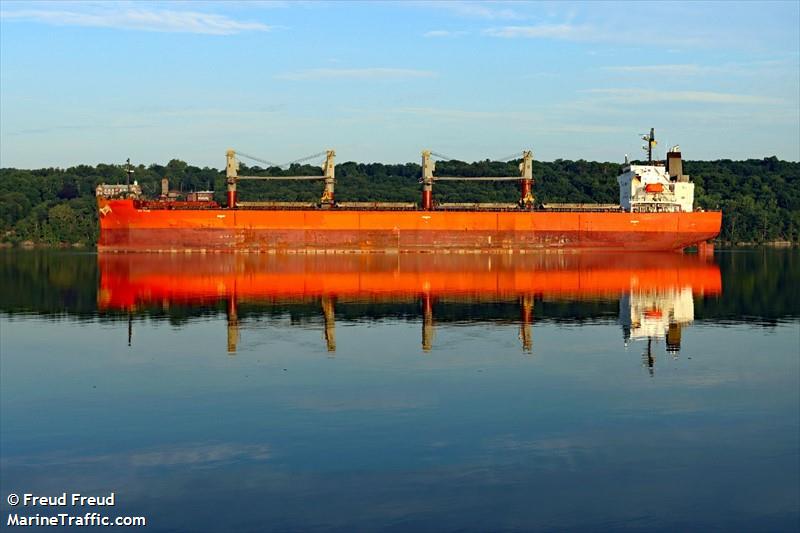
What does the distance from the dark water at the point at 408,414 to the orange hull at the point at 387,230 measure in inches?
1729

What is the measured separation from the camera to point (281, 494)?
12688 mm

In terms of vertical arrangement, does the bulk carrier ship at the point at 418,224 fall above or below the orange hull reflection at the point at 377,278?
above

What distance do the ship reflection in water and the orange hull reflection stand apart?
6cm

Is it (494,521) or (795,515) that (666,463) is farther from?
(494,521)

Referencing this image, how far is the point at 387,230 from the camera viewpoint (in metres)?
82.9

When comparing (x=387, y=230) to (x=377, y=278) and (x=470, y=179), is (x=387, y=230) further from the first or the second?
(x=377, y=278)

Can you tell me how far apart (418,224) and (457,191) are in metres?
91.8

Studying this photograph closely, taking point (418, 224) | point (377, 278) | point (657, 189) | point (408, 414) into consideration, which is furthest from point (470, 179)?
point (408, 414)

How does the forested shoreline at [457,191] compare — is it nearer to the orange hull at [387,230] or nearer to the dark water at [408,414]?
the orange hull at [387,230]

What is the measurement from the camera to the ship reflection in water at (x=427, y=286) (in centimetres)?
3228

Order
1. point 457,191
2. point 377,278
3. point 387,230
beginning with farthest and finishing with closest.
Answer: point 457,191, point 387,230, point 377,278

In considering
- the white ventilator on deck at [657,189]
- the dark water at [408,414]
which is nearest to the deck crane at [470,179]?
the white ventilator on deck at [657,189]

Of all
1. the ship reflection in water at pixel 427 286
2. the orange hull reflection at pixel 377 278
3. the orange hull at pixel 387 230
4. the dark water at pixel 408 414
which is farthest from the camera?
the orange hull at pixel 387 230

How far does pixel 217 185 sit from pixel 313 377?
17455cm
